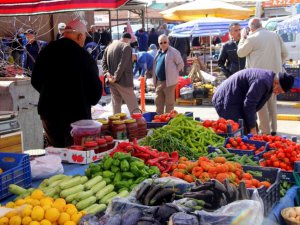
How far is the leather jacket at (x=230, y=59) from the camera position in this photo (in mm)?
10624

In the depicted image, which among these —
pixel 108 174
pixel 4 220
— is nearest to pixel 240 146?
pixel 108 174

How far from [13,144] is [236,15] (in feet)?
36.4

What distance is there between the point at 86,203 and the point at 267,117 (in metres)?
5.69

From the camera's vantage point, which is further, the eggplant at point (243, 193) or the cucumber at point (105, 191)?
the cucumber at point (105, 191)

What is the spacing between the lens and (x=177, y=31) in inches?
606

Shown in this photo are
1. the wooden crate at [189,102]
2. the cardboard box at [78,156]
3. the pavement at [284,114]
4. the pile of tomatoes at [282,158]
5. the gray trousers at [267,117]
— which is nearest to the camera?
the pile of tomatoes at [282,158]

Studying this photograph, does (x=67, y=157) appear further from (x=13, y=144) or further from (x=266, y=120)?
(x=266, y=120)

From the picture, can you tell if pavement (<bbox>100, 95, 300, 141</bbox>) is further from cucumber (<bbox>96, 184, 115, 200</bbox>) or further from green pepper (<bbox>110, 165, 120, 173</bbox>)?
cucumber (<bbox>96, 184, 115, 200</bbox>)

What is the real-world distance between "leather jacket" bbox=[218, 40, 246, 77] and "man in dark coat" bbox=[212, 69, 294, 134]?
451cm

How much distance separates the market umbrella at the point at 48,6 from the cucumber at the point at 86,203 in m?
2.18

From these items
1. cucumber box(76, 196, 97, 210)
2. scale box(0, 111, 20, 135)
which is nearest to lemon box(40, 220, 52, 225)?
cucumber box(76, 196, 97, 210)

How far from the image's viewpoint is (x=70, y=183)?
3.29 metres

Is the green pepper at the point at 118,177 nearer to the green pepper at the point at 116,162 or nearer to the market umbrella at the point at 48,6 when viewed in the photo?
the green pepper at the point at 116,162

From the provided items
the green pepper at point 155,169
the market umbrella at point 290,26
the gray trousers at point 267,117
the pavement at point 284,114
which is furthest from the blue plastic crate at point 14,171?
the market umbrella at point 290,26
